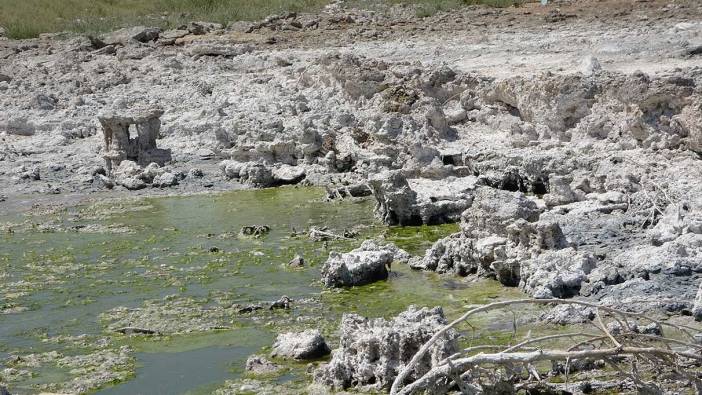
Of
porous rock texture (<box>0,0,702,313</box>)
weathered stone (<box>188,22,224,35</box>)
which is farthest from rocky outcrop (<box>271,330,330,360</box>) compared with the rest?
weathered stone (<box>188,22,224,35</box>)

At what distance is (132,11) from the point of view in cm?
3491

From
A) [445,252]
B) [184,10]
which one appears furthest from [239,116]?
[184,10]

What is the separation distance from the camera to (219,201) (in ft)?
47.3

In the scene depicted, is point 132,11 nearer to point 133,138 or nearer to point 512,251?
point 133,138

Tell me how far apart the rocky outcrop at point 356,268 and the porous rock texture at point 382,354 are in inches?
89.9

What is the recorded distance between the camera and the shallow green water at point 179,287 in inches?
311

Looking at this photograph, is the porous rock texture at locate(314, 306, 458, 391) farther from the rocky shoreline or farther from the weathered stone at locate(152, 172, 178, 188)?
the weathered stone at locate(152, 172, 178, 188)

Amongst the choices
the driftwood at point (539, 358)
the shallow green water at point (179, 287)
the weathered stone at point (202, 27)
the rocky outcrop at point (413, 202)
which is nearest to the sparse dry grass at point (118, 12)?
the weathered stone at point (202, 27)

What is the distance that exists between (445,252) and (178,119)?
29.4ft

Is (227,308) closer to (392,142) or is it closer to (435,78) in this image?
(392,142)

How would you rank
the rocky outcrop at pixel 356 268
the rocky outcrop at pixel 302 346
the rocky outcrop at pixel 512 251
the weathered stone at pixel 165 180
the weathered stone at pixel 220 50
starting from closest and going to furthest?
1. the rocky outcrop at pixel 302 346
2. the rocky outcrop at pixel 512 251
3. the rocky outcrop at pixel 356 268
4. the weathered stone at pixel 165 180
5. the weathered stone at pixel 220 50

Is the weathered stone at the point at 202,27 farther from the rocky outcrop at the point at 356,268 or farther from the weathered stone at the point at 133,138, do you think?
the rocky outcrop at the point at 356,268

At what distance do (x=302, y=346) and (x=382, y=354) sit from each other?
0.79 metres

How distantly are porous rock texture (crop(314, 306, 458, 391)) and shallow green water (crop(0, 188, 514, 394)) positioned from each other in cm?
34
